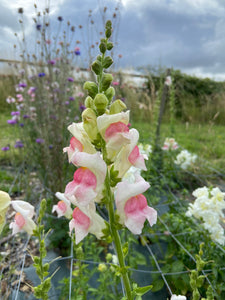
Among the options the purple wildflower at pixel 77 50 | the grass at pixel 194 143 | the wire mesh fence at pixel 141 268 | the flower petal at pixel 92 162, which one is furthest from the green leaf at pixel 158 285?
the purple wildflower at pixel 77 50

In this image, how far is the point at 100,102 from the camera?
0.67 metres

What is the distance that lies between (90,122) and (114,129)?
0.07 metres

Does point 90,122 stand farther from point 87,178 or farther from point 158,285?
point 158,285

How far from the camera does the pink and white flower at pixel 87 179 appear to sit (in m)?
0.63

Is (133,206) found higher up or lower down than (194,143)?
higher up

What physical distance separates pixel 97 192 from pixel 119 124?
185 mm

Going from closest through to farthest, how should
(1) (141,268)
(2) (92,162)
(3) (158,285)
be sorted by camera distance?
(2) (92,162) < (3) (158,285) < (1) (141,268)

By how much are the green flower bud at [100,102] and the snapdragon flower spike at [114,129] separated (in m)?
0.04

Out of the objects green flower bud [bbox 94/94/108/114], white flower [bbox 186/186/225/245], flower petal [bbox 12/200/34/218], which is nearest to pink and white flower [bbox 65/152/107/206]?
green flower bud [bbox 94/94/108/114]

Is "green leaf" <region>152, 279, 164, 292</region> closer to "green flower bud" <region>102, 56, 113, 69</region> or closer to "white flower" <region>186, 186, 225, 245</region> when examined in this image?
"white flower" <region>186, 186, 225, 245</region>

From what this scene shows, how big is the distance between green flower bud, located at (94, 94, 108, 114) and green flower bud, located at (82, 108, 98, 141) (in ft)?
0.07

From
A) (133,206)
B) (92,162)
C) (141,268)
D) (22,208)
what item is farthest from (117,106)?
(141,268)

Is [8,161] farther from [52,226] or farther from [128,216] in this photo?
[128,216]

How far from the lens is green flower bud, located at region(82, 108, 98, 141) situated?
0.69 metres
